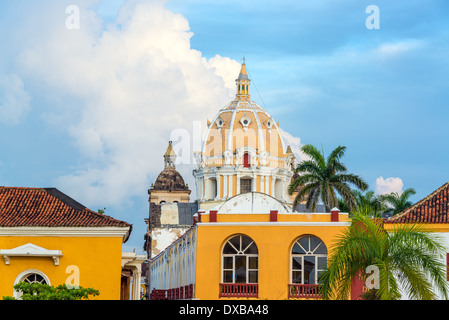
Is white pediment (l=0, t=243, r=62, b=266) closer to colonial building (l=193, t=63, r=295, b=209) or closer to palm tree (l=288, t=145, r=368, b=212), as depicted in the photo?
palm tree (l=288, t=145, r=368, b=212)

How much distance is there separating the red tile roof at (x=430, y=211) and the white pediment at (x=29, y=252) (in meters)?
13.7

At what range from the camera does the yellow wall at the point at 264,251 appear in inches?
1642

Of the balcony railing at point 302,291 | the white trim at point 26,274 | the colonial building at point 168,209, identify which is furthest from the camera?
the colonial building at point 168,209

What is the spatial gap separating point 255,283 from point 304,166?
49.0 feet

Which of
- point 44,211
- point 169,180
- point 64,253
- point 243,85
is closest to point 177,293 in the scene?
point 44,211

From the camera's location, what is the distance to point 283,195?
3546 inches

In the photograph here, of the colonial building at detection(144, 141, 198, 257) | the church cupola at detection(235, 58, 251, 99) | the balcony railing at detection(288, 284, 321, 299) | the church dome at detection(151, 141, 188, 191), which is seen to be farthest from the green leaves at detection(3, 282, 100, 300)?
the church dome at detection(151, 141, 188, 191)

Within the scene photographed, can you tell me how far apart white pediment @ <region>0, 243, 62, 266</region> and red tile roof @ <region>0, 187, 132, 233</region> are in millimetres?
1014

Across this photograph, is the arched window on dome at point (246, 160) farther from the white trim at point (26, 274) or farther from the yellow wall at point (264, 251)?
the white trim at point (26, 274)

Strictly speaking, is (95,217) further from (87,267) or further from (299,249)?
(299,249)

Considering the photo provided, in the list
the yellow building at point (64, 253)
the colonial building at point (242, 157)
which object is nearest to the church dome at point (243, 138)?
the colonial building at point (242, 157)

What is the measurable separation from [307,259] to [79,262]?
10.1 meters
